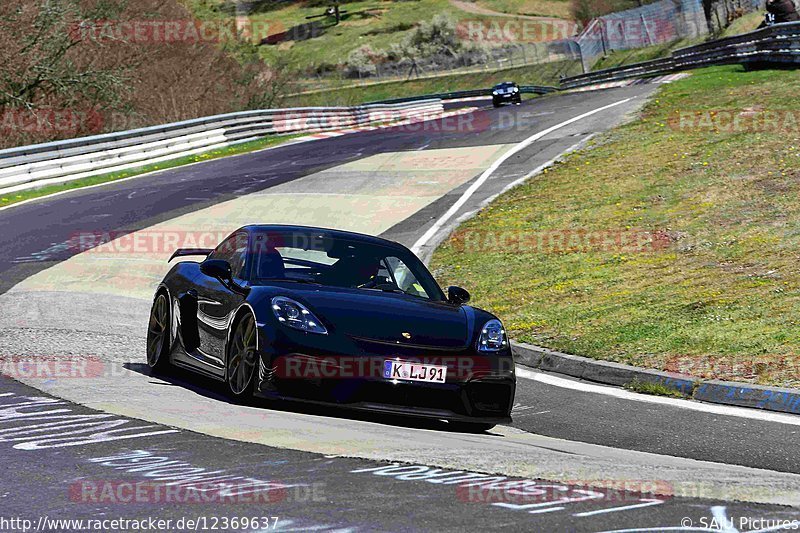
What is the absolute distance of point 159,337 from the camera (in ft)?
31.9

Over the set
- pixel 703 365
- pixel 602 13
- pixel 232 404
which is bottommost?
pixel 703 365

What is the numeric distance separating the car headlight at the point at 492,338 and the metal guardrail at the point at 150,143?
20060 millimetres

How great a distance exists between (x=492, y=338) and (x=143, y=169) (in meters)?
24.6

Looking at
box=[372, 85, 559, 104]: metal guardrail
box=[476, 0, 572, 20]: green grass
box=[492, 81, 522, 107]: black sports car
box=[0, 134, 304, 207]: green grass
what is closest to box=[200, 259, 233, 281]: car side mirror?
box=[0, 134, 304, 207]: green grass

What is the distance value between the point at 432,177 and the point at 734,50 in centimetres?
1972

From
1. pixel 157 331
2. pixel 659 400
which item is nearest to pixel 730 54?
pixel 659 400

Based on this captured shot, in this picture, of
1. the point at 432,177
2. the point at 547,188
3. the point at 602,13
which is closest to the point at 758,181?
the point at 547,188

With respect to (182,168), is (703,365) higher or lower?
lower

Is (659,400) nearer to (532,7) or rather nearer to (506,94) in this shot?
(506,94)

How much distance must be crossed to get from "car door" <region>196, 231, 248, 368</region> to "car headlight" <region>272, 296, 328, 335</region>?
0.49 metres

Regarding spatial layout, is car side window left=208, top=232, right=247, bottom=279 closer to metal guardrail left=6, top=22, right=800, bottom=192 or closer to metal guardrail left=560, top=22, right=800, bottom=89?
metal guardrail left=6, top=22, right=800, bottom=192

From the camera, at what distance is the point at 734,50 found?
4172cm

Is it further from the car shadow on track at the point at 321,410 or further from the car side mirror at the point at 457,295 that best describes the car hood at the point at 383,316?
the car shadow on track at the point at 321,410

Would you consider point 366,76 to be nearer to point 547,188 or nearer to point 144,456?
point 547,188
